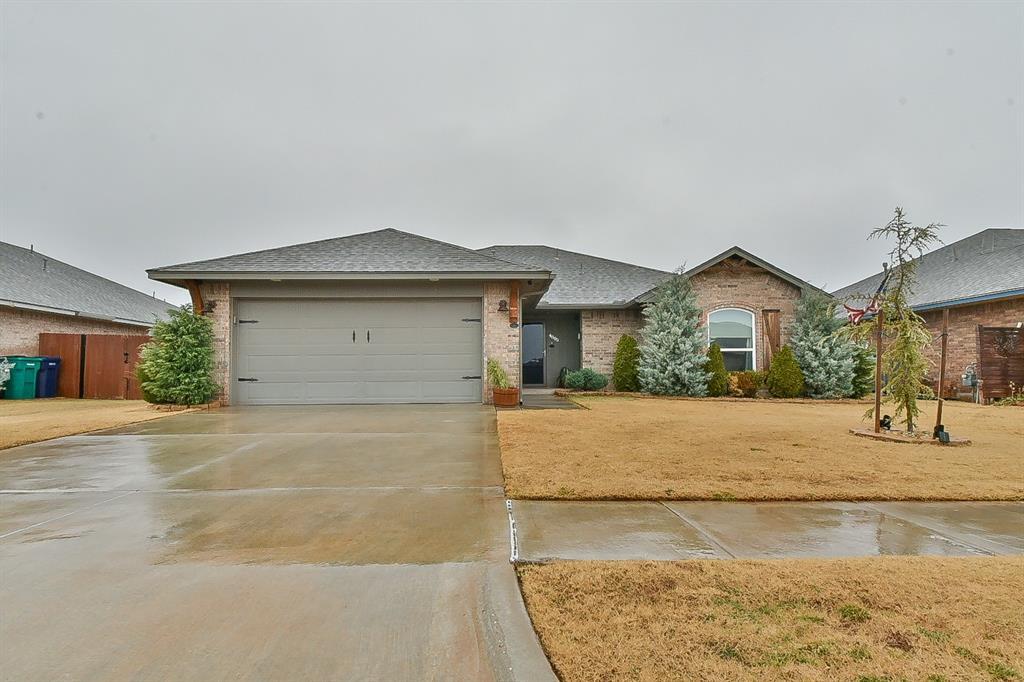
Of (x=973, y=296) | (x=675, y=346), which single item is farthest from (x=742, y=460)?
(x=973, y=296)

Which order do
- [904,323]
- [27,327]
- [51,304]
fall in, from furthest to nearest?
[51,304] → [27,327] → [904,323]

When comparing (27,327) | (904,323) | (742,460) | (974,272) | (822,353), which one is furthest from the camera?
(974,272)

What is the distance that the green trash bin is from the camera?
1391cm

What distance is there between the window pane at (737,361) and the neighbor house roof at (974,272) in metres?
3.03

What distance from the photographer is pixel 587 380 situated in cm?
1484

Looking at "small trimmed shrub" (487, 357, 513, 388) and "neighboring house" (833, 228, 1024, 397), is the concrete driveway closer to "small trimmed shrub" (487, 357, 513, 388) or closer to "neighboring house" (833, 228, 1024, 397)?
"small trimmed shrub" (487, 357, 513, 388)

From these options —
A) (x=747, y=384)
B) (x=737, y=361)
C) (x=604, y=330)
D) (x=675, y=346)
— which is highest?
(x=604, y=330)

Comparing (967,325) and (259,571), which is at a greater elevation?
(967,325)

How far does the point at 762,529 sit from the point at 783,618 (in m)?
1.29

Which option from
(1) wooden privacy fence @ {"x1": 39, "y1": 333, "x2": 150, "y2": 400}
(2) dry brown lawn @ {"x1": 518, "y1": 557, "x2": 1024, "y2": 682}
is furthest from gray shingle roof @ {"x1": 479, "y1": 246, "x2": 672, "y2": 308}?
(2) dry brown lawn @ {"x1": 518, "y1": 557, "x2": 1024, "y2": 682}

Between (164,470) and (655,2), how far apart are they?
1279 centimetres

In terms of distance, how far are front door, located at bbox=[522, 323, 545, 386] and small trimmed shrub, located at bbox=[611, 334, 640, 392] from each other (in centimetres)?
321

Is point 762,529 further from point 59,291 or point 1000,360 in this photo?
point 59,291

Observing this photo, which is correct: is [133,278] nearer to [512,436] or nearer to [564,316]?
[564,316]
